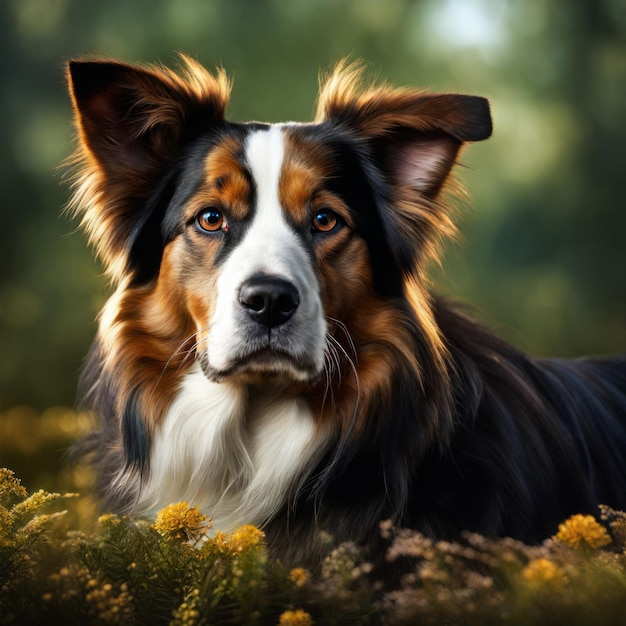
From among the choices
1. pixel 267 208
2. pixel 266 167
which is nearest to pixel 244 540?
pixel 267 208

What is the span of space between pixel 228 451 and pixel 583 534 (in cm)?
146

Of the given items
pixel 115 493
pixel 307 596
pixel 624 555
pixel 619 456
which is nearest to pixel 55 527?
pixel 115 493

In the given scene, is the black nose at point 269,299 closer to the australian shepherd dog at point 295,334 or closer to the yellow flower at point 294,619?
the australian shepherd dog at point 295,334

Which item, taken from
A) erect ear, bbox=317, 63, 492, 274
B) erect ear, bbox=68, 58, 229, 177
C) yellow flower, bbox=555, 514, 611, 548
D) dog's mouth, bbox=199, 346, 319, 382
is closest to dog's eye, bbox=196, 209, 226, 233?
erect ear, bbox=68, 58, 229, 177

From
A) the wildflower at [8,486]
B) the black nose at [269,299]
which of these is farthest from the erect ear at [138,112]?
the wildflower at [8,486]

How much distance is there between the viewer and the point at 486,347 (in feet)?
13.1

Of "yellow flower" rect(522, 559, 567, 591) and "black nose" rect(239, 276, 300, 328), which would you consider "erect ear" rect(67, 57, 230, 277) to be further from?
"yellow flower" rect(522, 559, 567, 591)

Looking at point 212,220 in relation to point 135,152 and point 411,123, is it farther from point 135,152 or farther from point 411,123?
point 411,123

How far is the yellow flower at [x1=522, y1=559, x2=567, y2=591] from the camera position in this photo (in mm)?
2297

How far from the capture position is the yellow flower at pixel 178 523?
2805 mm

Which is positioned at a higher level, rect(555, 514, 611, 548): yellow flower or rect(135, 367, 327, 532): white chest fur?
rect(555, 514, 611, 548): yellow flower

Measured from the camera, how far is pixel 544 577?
230 centimetres

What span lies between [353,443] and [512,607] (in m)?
1.17

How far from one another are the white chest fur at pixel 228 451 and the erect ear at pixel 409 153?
2.62ft
